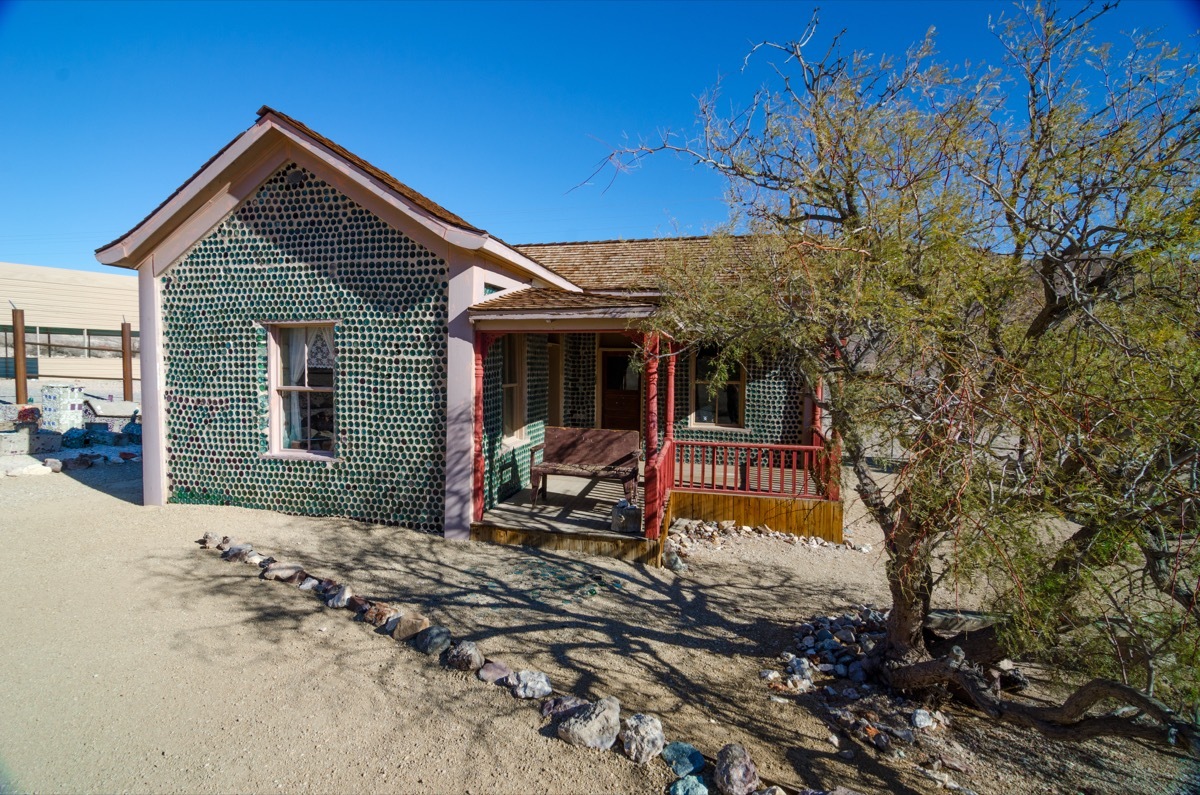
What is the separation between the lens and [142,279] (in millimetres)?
7789

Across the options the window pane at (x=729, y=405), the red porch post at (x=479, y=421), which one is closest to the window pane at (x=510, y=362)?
the red porch post at (x=479, y=421)

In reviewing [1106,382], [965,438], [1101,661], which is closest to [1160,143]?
[1106,382]

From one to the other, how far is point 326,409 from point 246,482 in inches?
53.8

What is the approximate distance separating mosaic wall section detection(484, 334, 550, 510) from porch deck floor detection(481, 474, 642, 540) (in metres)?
0.26

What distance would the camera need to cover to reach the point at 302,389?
7.61 metres

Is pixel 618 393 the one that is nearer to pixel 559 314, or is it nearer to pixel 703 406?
pixel 703 406

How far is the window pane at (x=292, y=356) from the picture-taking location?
7.69 meters

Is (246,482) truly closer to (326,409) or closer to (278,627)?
(326,409)

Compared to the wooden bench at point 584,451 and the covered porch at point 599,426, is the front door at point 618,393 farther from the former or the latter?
the wooden bench at point 584,451

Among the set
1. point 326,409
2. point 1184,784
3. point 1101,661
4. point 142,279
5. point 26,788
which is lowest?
point 1184,784

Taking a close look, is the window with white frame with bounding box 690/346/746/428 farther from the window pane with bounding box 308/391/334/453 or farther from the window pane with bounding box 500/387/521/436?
the window pane with bounding box 308/391/334/453

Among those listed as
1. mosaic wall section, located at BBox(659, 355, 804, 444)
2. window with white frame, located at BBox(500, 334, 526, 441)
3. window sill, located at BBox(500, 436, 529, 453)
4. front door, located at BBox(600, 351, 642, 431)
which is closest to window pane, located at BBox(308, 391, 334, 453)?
window sill, located at BBox(500, 436, 529, 453)

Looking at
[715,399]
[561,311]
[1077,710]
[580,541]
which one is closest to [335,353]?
[561,311]

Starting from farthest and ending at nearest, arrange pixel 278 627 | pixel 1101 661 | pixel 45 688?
pixel 278 627 < pixel 45 688 < pixel 1101 661
